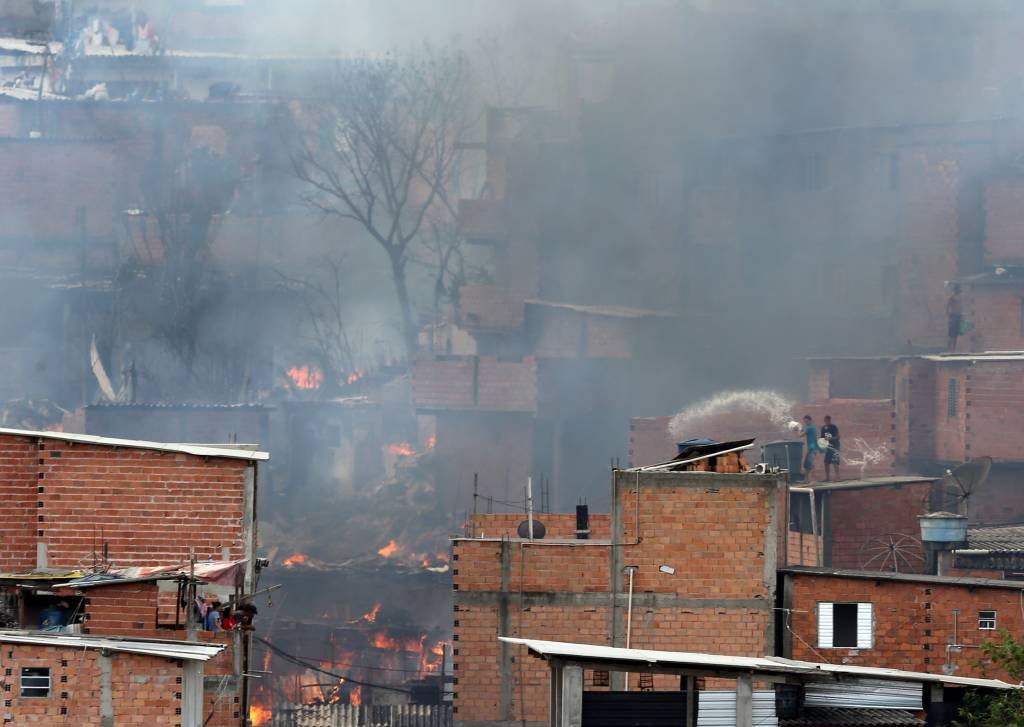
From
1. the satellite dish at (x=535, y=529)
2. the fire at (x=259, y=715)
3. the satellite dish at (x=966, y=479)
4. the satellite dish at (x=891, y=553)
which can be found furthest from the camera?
the satellite dish at (x=966, y=479)

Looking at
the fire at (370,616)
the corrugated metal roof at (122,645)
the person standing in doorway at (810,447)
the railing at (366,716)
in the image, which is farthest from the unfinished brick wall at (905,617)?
the fire at (370,616)

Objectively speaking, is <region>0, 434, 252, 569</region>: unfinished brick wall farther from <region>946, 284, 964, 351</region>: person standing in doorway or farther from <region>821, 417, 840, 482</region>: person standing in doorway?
<region>946, 284, 964, 351</region>: person standing in doorway

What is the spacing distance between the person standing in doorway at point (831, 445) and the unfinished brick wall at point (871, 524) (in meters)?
3.22

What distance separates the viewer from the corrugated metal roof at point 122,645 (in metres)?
15.5

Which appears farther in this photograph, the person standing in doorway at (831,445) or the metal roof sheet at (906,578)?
the person standing in doorway at (831,445)

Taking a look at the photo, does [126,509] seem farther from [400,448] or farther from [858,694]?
[400,448]

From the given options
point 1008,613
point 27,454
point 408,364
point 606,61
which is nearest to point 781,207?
point 606,61

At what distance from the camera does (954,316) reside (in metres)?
37.9

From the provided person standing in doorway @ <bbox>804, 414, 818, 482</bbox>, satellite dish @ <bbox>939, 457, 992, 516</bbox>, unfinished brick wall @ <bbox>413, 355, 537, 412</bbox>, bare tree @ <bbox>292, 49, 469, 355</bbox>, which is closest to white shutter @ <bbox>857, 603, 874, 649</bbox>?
satellite dish @ <bbox>939, 457, 992, 516</bbox>

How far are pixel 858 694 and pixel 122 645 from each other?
6.59 m

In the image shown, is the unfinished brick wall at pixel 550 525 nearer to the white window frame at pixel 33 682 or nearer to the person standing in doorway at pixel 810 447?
the person standing in doorway at pixel 810 447

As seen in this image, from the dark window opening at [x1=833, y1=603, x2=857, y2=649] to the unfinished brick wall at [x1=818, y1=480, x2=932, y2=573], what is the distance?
6.96 metres

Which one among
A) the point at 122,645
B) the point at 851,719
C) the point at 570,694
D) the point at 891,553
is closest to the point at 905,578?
the point at 851,719

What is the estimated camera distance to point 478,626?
2056 cm
